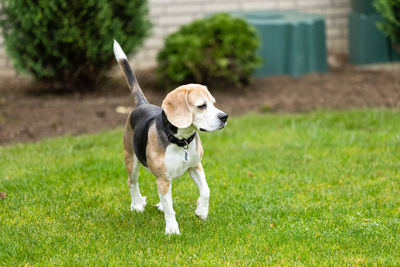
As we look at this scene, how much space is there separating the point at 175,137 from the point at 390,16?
6739 millimetres

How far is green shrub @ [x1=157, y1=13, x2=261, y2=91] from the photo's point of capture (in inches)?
384

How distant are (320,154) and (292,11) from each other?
19.2ft

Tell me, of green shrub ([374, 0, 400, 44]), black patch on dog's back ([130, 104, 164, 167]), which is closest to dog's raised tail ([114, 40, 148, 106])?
black patch on dog's back ([130, 104, 164, 167])

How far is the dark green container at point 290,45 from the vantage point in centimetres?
1075

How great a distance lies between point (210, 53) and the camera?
9953 millimetres

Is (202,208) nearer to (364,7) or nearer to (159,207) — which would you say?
(159,207)

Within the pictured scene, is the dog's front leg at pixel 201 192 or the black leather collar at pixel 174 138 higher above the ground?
the black leather collar at pixel 174 138

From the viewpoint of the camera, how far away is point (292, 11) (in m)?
12.1

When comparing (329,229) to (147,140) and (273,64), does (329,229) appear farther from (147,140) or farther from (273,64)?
(273,64)

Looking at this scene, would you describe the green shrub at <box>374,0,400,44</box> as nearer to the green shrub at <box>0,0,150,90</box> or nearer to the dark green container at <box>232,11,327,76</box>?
the dark green container at <box>232,11,327,76</box>

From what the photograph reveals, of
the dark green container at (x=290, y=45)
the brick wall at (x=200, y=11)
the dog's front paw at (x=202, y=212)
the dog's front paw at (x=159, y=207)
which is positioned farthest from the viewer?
the brick wall at (x=200, y=11)

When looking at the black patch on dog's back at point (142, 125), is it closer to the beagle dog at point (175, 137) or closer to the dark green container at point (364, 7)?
the beagle dog at point (175, 137)

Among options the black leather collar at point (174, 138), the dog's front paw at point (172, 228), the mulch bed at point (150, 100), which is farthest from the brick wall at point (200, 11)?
the dog's front paw at point (172, 228)

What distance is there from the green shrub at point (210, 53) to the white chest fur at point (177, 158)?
16.8 feet
